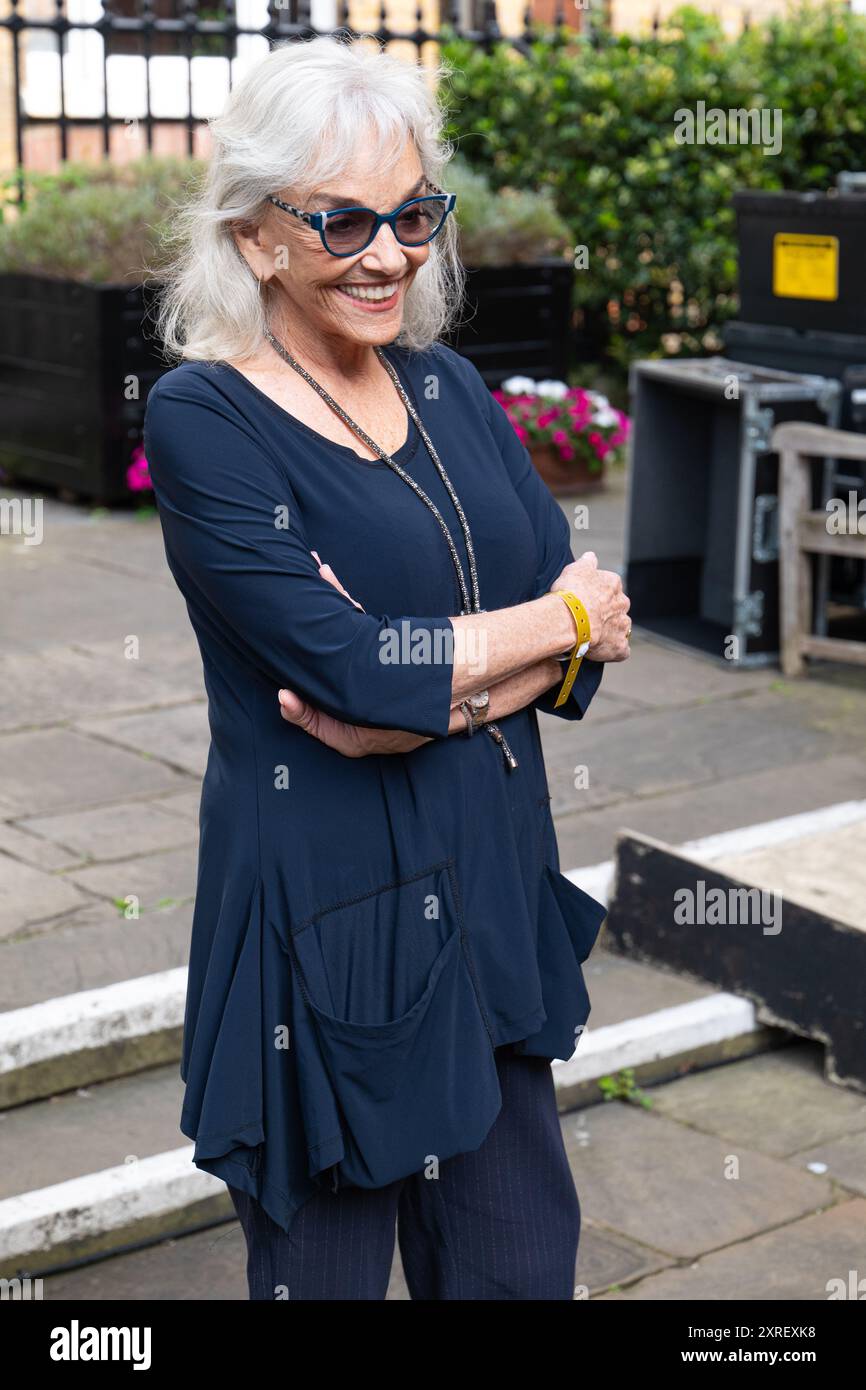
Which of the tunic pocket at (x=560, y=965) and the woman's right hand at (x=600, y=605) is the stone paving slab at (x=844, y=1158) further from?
the woman's right hand at (x=600, y=605)

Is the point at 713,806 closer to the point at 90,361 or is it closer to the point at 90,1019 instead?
the point at 90,1019

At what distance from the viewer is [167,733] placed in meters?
5.92

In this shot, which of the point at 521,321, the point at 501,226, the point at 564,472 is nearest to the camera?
the point at 564,472

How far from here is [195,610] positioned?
2244 millimetres

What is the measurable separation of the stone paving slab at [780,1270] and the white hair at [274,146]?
6.16 ft

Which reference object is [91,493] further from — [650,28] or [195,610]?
[195,610]

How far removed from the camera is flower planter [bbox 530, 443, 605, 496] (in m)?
9.38

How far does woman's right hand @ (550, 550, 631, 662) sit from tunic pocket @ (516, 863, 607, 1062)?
0.99ft

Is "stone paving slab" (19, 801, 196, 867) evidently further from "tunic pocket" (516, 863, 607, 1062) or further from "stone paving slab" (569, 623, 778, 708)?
"tunic pocket" (516, 863, 607, 1062)

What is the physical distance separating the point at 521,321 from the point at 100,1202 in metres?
7.35

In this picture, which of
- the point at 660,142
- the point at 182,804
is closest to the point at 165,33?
the point at 660,142

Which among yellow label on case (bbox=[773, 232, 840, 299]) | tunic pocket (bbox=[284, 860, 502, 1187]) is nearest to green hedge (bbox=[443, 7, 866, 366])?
yellow label on case (bbox=[773, 232, 840, 299])
